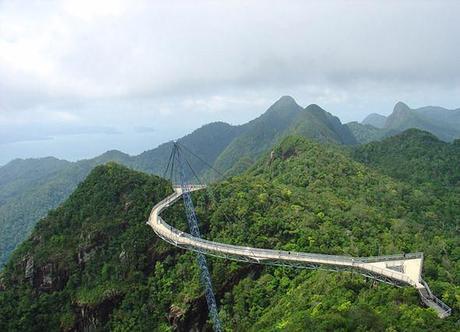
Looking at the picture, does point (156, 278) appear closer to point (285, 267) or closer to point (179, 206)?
point (179, 206)

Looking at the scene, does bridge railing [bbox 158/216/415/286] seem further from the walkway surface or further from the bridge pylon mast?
the bridge pylon mast

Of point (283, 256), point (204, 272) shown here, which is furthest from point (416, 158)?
point (204, 272)

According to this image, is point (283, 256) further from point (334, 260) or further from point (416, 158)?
point (416, 158)

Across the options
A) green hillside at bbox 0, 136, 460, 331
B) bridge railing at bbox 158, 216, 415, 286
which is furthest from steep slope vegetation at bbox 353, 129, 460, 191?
bridge railing at bbox 158, 216, 415, 286

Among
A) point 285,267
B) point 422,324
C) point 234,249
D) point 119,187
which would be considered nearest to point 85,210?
point 119,187

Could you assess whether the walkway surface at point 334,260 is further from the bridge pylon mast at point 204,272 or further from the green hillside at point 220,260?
the bridge pylon mast at point 204,272
